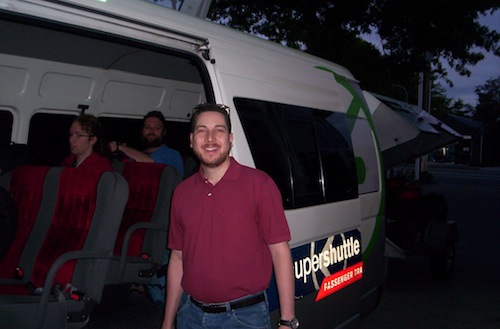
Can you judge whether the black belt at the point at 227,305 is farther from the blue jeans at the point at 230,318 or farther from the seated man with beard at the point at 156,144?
the seated man with beard at the point at 156,144

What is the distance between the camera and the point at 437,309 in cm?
640

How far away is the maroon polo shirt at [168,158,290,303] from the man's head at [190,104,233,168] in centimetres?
10

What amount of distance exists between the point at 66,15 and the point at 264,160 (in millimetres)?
1386

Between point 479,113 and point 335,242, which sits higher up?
point 479,113

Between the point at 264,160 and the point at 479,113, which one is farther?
→ the point at 479,113

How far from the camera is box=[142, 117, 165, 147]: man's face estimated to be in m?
5.00

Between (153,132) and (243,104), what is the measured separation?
6.06 feet

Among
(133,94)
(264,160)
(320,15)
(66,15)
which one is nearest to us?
(66,15)

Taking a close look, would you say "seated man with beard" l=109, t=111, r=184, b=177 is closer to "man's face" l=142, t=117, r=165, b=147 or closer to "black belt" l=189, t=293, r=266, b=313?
"man's face" l=142, t=117, r=165, b=147

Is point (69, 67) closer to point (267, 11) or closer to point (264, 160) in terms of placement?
point (264, 160)

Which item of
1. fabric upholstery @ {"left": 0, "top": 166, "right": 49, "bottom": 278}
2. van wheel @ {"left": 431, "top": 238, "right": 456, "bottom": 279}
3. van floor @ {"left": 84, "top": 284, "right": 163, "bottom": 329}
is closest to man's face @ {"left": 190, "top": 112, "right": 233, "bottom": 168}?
fabric upholstery @ {"left": 0, "top": 166, "right": 49, "bottom": 278}

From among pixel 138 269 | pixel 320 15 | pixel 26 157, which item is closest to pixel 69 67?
pixel 26 157

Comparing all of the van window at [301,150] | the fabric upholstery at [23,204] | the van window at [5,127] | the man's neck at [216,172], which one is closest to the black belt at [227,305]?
the man's neck at [216,172]

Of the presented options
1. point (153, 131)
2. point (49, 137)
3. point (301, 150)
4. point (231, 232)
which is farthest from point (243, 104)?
point (49, 137)
